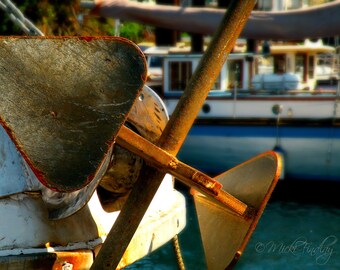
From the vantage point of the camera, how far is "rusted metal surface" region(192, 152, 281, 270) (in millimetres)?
4895

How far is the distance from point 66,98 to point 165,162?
65 centimetres

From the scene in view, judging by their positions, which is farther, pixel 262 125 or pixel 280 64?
pixel 280 64

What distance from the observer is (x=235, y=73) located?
1834 cm

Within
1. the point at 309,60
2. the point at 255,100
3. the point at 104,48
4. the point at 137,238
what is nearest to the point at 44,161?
the point at 104,48

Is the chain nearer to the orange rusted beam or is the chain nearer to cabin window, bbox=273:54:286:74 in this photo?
the orange rusted beam

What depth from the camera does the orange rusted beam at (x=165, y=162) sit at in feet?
14.0

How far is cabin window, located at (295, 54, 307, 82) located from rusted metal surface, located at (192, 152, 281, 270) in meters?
14.6

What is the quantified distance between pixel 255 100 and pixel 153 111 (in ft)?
37.9

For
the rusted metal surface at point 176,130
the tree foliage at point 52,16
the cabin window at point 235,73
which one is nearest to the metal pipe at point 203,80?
the rusted metal surface at point 176,130

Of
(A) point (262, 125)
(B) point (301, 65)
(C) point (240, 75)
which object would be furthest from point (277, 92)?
(B) point (301, 65)

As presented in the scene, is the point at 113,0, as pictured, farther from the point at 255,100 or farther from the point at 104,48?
the point at 104,48

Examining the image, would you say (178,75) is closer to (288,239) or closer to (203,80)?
(288,239)

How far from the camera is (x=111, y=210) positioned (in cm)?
524

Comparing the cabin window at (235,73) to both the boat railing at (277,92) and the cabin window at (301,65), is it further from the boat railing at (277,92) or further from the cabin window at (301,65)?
the cabin window at (301,65)
